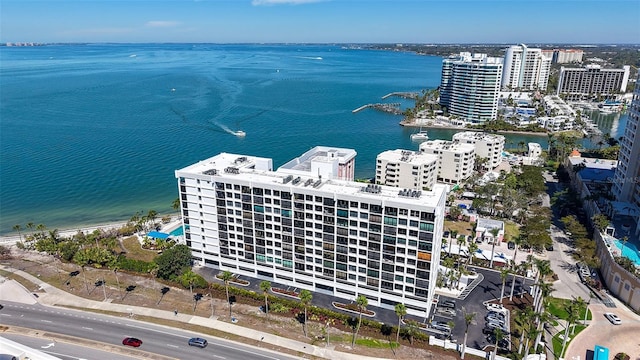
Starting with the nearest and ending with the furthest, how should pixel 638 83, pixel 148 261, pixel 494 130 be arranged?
pixel 148 261 → pixel 638 83 → pixel 494 130

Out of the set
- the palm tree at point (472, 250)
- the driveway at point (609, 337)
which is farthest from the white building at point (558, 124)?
the driveway at point (609, 337)

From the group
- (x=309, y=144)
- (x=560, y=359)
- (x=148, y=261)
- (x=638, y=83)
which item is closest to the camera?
(x=560, y=359)

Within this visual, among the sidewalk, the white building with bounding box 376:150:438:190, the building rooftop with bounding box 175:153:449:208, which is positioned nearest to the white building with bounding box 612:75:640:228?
the white building with bounding box 376:150:438:190

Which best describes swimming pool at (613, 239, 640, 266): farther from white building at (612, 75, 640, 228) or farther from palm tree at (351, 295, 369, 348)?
palm tree at (351, 295, 369, 348)

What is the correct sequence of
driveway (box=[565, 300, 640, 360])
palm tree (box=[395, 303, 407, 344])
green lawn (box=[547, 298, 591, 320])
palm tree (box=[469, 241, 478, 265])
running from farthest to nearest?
palm tree (box=[469, 241, 478, 265])
green lawn (box=[547, 298, 591, 320])
driveway (box=[565, 300, 640, 360])
palm tree (box=[395, 303, 407, 344])

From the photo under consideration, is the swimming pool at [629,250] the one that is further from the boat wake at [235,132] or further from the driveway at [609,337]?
the boat wake at [235,132]

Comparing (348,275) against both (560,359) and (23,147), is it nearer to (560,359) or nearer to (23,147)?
(560,359)

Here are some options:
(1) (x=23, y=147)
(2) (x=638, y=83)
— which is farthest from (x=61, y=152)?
(2) (x=638, y=83)
